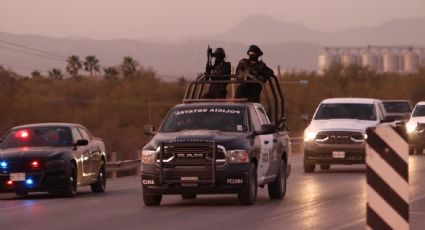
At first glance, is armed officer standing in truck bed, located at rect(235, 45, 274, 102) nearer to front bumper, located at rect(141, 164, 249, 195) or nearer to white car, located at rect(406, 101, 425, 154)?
front bumper, located at rect(141, 164, 249, 195)

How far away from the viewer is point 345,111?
112 feet

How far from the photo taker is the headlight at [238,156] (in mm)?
20828

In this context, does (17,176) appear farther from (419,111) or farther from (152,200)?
(419,111)

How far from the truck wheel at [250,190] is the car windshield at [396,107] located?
3380 centimetres

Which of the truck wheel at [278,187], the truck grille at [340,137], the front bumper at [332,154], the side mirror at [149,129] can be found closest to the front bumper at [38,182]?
the side mirror at [149,129]

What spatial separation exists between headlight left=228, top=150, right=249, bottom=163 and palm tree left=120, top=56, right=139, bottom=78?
122 m

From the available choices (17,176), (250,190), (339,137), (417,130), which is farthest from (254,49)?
(417,130)

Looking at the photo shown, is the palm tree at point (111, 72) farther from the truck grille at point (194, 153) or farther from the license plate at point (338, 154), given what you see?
the truck grille at point (194, 153)

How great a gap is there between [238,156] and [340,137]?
39.4 feet

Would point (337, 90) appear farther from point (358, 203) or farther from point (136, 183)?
point (358, 203)

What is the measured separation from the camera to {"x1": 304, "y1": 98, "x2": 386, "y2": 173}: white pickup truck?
32281mm

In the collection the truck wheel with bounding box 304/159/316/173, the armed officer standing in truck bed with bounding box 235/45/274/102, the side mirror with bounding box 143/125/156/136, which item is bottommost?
the truck wheel with bounding box 304/159/316/173

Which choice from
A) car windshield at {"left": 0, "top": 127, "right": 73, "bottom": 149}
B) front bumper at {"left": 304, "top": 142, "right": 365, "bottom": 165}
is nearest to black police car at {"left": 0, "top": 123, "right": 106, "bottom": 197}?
car windshield at {"left": 0, "top": 127, "right": 73, "bottom": 149}

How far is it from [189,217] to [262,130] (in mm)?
3440
